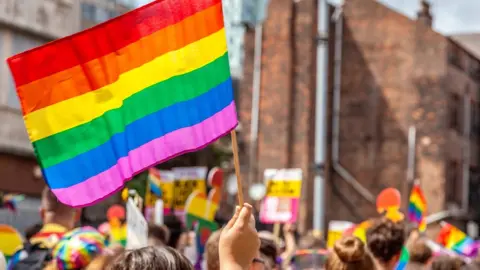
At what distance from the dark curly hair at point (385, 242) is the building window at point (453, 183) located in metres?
29.0

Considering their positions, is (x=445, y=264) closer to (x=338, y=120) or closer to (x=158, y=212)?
(x=158, y=212)

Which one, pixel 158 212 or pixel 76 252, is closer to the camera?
pixel 76 252

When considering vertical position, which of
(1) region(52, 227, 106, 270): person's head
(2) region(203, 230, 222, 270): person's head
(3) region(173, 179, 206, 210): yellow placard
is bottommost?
(3) region(173, 179, 206, 210): yellow placard

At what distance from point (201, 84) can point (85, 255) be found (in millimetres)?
1423

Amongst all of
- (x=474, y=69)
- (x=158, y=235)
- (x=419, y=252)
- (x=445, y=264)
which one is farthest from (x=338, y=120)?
(x=419, y=252)

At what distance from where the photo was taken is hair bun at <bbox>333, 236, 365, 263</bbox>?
18.3 ft

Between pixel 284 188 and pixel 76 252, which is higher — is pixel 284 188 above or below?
below

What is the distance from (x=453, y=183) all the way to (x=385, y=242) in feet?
100

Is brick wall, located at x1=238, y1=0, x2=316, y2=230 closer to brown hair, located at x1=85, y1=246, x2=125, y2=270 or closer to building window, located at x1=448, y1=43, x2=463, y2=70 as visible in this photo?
building window, located at x1=448, y1=43, x2=463, y2=70

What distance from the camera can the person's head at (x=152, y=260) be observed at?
3.42 meters

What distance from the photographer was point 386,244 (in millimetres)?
6355

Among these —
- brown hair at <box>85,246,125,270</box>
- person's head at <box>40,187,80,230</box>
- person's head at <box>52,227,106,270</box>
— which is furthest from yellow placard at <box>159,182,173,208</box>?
brown hair at <box>85,246,125,270</box>

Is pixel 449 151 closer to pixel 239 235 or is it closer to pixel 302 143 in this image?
pixel 302 143

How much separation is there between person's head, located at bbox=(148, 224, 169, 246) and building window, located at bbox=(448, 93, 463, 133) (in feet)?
92.6
